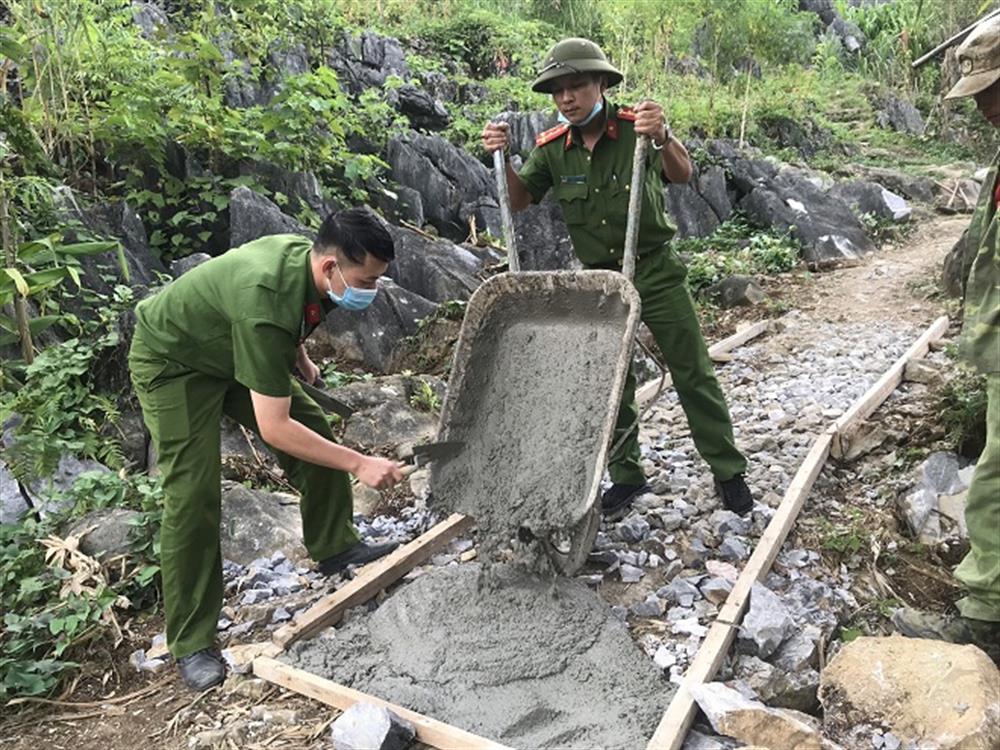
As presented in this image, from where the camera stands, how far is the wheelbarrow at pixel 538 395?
9.18 ft

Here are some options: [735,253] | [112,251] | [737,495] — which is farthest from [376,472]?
[735,253]

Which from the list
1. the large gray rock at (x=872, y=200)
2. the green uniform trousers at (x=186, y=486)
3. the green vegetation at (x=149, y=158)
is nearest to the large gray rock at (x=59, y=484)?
the green vegetation at (x=149, y=158)

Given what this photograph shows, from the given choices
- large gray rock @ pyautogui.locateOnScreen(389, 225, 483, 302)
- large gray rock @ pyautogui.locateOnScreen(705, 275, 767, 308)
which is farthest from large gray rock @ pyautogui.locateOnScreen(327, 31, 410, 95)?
large gray rock @ pyautogui.locateOnScreen(705, 275, 767, 308)

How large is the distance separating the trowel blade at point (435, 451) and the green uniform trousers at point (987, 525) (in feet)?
5.83

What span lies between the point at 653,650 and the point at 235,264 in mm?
1980

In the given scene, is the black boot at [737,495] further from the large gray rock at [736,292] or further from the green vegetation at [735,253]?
the green vegetation at [735,253]

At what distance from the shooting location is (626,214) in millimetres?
3311

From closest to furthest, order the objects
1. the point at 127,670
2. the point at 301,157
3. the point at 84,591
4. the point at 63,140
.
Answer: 1. the point at 127,670
2. the point at 84,591
3. the point at 63,140
4. the point at 301,157

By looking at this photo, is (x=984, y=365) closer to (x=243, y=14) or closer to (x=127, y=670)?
(x=127, y=670)

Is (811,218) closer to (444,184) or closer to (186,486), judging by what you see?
(444,184)

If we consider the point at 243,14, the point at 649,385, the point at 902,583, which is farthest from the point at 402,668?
the point at 243,14

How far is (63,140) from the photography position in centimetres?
585

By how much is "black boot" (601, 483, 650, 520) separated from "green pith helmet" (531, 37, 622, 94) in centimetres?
189

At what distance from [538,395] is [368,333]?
287 cm
